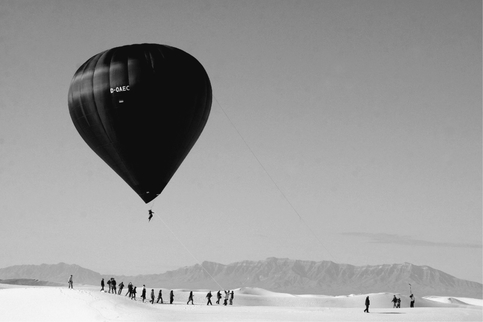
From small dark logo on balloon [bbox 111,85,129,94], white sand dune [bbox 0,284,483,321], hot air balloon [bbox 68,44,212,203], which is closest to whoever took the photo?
white sand dune [bbox 0,284,483,321]

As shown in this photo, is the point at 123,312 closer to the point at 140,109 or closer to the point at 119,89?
the point at 140,109

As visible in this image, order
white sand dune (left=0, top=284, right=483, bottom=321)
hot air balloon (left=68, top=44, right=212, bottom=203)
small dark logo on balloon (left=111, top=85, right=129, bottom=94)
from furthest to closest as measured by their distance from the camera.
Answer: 1. hot air balloon (left=68, top=44, right=212, bottom=203)
2. small dark logo on balloon (left=111, top=85, right=129, bottom=94)
3. white sand dune (left=0, top=284, right=483, bottom=321)

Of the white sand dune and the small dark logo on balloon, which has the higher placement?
the small dark logo on balloon

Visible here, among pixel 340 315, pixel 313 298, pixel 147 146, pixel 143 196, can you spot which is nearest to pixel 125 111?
pixel 147 146

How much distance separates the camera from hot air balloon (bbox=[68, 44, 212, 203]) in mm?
40875

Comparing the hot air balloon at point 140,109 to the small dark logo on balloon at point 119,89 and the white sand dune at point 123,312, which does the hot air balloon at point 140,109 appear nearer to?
the small dark logo on balloon at point 119,89

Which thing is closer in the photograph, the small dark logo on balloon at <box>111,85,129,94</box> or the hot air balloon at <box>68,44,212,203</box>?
the small dark logo on balloon at <box>111,85,129,94</box>

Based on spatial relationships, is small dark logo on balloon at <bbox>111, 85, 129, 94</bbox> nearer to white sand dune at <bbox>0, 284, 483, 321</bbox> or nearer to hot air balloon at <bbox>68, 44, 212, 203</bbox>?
hot air balloon at <bbox>68, 44, 212, 203</bbox>

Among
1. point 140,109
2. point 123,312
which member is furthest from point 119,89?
point 123,312

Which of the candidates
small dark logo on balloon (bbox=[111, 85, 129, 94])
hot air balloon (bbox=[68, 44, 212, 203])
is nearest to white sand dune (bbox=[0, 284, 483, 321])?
hot air balloon (bbox=[68, 44, 212, 203])

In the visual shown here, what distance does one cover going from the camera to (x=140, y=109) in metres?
41.2

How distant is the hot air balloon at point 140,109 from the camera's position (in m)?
40.9

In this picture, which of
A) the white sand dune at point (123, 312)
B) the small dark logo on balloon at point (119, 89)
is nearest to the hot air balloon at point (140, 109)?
the small dark logo on balloon at point (119, 89)

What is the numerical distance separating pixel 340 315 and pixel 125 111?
1787 centimetres
